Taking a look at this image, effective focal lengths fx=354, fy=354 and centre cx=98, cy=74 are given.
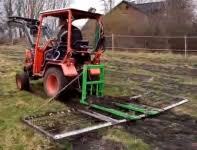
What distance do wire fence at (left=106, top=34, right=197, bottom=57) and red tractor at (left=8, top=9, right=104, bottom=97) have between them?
47.8 feet

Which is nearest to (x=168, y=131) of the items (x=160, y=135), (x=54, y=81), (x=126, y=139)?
(x=160, y=135)

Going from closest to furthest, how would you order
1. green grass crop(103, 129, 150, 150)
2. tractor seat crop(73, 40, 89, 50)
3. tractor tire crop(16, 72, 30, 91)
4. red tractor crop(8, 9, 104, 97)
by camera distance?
green grass crop(103, 129, 150, 150) → red tractor crop(8, 9, 104, 97) → tractor seat crop(73, 40, 89, 50) → tractor tire crop(16, 72, 30, 91)

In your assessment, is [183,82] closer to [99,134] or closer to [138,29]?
[99,134]

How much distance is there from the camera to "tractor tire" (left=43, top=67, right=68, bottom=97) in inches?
307

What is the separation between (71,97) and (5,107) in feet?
5.47

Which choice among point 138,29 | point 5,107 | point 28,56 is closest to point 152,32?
point 138,29

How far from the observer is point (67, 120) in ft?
21.1

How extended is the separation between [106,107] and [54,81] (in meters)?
1.64

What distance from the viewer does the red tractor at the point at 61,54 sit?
777 centimetres

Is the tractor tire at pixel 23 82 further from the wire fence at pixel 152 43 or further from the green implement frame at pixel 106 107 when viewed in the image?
the wire fence at pixel 152 43

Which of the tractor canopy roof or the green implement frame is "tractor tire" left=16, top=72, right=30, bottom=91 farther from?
the green implement frame

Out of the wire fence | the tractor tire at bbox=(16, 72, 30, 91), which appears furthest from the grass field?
the wire fence

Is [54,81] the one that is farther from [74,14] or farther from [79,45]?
[74,14]

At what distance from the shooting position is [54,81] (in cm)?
825
